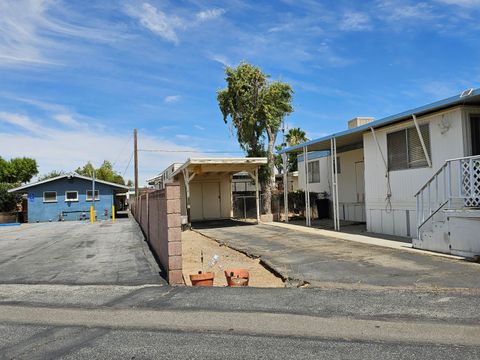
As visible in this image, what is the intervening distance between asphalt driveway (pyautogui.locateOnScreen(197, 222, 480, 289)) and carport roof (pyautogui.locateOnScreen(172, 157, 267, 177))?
7.81 metres

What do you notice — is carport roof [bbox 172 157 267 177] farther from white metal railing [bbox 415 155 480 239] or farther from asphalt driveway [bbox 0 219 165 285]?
white metal railing [bbox 415 155 480 239]

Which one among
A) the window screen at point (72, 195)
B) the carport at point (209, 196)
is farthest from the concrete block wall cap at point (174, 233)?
the window screen at point (72, 195)

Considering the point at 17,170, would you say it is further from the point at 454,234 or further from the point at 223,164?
the point at 454,234

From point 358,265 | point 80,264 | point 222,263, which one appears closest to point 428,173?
point 358,265

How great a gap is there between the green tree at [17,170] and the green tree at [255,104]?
5063 centimetres

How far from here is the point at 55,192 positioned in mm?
37031

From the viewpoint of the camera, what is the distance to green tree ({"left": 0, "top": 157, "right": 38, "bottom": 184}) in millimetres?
68188

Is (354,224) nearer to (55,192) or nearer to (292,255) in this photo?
(292,255)

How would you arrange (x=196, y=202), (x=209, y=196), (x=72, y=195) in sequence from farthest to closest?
1. (x=72, y=195)
2. (x=209, y=196)
3. (x=196, y=202)

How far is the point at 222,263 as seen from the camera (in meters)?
11.1

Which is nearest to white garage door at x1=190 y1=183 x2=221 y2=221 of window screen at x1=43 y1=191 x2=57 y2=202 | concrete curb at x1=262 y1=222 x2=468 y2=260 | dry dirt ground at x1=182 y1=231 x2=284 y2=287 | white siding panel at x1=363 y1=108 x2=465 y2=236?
concrete curb at x1=262 y1=222 x2=468 y2=260

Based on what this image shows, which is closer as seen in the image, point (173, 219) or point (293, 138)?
point (173, 219)

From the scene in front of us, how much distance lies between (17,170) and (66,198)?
38.2 meters

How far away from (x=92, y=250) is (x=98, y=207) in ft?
83.4
